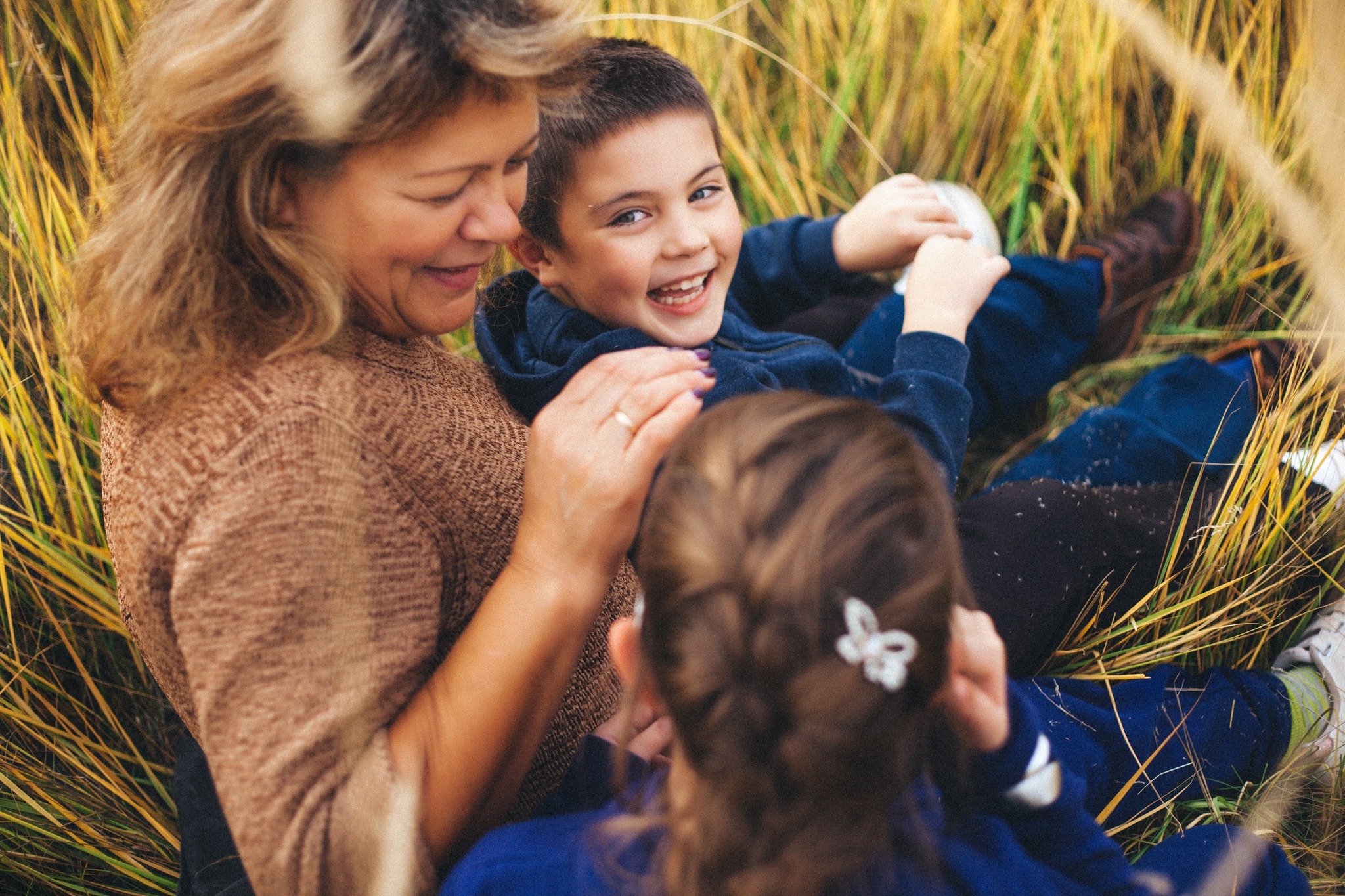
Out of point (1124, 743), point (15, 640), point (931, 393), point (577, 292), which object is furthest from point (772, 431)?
point (15, 640)

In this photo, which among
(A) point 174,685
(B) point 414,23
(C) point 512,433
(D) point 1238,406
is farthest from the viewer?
(D) point 1238,406

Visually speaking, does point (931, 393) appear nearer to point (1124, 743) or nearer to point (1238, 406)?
point (1124, 743)

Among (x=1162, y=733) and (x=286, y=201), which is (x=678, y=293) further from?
(x=1162, y=733)

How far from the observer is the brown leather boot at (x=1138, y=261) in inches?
85.0

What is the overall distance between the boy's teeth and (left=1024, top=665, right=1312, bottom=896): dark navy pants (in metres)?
0.89

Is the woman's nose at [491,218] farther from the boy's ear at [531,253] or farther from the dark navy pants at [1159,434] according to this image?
the dark navy pants at [1159,434]

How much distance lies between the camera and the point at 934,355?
1.50m

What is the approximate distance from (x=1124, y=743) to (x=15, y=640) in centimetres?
198

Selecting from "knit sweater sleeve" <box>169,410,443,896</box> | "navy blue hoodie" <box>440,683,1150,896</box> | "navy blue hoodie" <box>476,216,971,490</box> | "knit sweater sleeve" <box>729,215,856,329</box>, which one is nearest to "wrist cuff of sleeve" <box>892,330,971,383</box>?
"navy blue hoodie" <box>476,216,971,490</box>

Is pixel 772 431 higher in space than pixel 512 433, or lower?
higher

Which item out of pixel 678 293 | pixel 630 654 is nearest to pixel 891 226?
pixel 678 293

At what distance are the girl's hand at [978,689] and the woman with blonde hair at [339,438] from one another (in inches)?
16.4

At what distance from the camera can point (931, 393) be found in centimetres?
145

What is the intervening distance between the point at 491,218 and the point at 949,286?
0.88m
